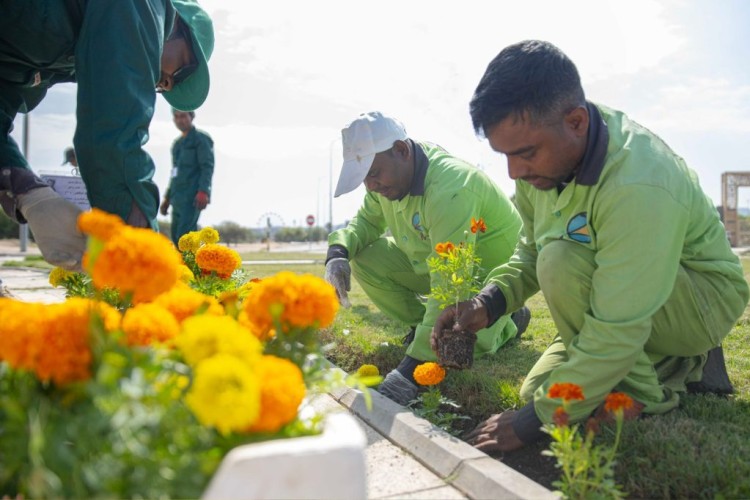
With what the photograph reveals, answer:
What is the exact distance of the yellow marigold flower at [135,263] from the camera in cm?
122

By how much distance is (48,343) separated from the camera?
1192 millimetres

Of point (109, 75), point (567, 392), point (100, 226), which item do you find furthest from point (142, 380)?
point (109, 75)

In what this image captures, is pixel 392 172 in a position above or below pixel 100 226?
above

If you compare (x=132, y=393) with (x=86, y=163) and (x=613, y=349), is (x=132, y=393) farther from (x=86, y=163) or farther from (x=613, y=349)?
(x=613, y=349)

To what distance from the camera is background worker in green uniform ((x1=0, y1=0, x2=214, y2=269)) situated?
2117 millimetres

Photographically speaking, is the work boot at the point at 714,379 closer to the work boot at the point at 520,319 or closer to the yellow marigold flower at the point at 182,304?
the work boot at the point at 520,319

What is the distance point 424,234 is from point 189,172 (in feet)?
16.8

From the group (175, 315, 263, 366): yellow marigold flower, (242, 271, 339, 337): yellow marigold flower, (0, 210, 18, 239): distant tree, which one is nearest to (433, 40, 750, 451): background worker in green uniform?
(242, 271, 339, 337): yellow marigold flower

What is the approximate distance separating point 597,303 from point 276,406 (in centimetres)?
140

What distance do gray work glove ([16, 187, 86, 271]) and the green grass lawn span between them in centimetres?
100

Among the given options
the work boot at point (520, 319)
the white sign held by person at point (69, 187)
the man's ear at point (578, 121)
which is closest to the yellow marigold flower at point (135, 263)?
the man's ear at point (578, 121)

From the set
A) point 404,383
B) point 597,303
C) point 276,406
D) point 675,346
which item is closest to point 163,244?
point 276,406

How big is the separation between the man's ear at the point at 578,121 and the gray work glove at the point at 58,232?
1.83 metres

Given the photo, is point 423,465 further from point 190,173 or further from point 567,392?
point 190,173
